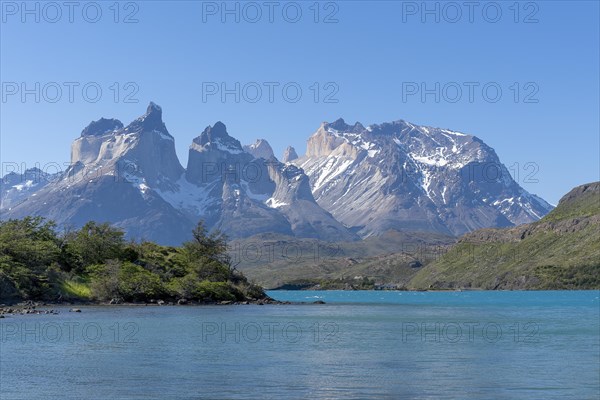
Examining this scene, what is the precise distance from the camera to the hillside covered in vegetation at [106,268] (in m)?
150

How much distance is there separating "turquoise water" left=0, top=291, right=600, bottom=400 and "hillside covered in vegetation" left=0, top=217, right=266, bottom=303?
133 ft

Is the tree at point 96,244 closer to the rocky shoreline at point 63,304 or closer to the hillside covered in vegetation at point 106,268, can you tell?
the hillside covered in vegetation at point 106,268

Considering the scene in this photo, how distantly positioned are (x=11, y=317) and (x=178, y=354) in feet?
164

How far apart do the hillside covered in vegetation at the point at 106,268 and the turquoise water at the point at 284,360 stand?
40.6 m

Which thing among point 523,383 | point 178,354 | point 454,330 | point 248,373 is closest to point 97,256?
point 454,330

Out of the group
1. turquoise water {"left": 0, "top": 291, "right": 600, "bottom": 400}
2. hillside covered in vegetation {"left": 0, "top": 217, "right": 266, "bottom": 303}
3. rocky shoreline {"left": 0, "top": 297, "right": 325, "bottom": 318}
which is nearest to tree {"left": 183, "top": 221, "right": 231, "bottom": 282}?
hillside covered in vegetation {"left": 0, "top": 217, "right": 266, "bottom": 303}

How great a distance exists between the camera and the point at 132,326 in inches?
3957

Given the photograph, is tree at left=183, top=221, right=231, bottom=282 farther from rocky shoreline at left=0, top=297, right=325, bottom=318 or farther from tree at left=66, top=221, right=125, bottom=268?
tree at left=66, top=221, right=125, bottom=268

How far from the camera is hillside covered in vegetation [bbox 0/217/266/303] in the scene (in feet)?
493

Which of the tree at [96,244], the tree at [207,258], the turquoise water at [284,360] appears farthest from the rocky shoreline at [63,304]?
the tree at [96,244]

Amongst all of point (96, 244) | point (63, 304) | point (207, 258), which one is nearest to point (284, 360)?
point (63, 304)

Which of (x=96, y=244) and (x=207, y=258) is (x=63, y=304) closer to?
(x=96, y=244)

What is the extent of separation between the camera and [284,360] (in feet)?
→ 224

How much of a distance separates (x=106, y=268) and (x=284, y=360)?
98.4 m
